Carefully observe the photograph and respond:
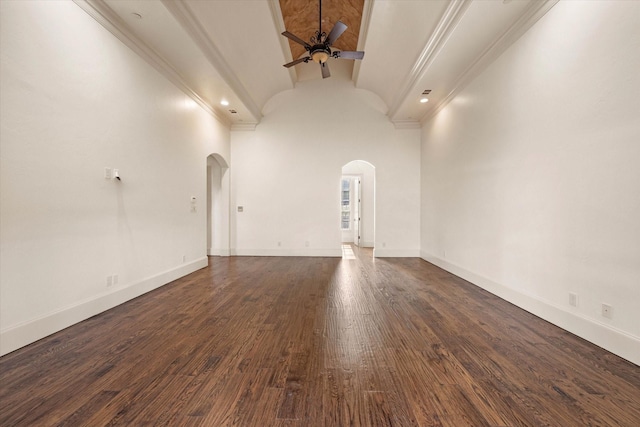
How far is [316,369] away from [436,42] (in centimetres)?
417

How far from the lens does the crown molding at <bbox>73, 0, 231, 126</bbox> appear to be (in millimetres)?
2869

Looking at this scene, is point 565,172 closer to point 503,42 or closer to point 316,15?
point 503,42

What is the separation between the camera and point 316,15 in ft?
17.9

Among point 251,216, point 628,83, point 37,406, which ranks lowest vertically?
point 37,406

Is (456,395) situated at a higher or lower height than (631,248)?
lower

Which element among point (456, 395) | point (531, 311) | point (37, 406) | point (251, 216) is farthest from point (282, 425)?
point (251, 216)

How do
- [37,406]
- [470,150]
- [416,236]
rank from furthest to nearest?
[416,236] < [470,150] < [37,406]

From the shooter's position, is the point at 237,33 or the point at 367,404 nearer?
the point at 367,404

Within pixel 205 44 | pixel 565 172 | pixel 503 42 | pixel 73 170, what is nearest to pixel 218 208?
pixel 205 44

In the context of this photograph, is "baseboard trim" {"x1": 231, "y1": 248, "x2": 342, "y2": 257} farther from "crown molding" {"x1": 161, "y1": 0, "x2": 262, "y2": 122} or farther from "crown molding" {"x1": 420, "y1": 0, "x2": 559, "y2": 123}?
"crown molding" {"x1": 420, "y1": 0, "x2": 559, "y2": 123}

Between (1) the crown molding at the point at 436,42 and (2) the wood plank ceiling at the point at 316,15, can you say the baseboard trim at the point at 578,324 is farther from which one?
(2) the wood plank ceiling at the point at 316,15

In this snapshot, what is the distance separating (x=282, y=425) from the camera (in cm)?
138

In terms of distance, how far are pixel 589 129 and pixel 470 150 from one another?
2034 millimetres

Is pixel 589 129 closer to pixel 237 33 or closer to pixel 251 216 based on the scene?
pixel 237 33
